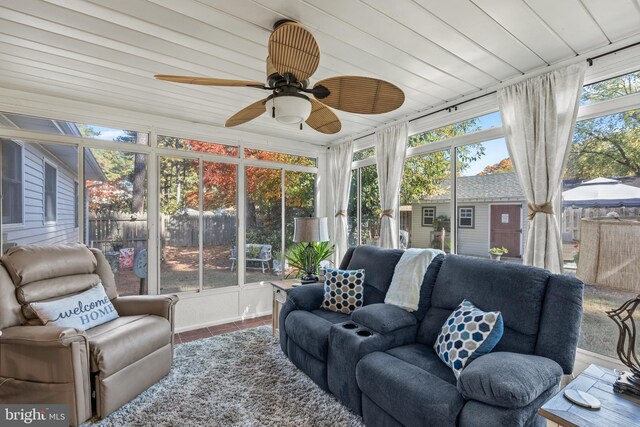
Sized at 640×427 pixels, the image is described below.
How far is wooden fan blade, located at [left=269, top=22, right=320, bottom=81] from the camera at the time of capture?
Result: 1.37 m

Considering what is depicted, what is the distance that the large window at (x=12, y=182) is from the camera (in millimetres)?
2928

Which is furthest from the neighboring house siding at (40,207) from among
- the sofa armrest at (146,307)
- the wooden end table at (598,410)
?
the wooden end table at (598,410)

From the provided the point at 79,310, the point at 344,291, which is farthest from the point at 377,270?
the point at 79,310

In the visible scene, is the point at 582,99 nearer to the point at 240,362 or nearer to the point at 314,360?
the point at 314,360

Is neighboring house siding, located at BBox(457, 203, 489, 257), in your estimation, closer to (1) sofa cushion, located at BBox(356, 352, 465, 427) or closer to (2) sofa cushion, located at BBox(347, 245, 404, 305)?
(2) sofa cushion, located at BBox(347, 245, 404, 305)

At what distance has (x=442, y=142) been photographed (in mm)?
3275

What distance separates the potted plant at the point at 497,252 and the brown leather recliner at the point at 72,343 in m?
3.07

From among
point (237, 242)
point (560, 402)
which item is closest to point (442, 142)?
point (560, 402)

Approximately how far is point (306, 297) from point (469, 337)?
61.9 inches

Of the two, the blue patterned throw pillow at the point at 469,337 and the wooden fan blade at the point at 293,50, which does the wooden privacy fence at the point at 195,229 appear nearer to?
the wooden fan blade at the point at 293,50

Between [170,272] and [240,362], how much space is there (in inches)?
63.9

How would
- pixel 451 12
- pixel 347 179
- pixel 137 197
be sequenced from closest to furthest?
pixel 451 12, pixel 137 197, pixel 347 179

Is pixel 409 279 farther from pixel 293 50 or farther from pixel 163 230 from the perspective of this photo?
pixel 163 230

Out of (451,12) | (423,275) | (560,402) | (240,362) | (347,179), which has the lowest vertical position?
(240,362)
